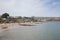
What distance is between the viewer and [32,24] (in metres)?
2.24

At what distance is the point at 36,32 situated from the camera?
2.19 meters

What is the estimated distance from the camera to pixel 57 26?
2178mm

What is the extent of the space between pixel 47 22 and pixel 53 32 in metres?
0.24

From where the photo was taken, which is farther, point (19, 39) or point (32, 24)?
point (32, 24)

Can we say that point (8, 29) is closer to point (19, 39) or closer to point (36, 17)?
point (19, 39)

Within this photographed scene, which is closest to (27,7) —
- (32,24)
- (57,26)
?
(32,24)

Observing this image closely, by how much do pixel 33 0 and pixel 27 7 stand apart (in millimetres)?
184

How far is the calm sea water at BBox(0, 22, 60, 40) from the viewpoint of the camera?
2051mm

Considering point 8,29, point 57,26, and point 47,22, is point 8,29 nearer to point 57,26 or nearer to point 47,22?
point 47,22

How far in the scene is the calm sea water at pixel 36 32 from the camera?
2.05 metres

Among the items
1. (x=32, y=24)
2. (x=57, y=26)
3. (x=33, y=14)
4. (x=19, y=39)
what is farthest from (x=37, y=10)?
(x=19, y=39)

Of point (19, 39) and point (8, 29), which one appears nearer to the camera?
point (19, 39)

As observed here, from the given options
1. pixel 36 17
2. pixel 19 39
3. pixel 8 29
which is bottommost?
pixel 19 39

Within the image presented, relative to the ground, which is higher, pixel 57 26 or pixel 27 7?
pixel 27 7
